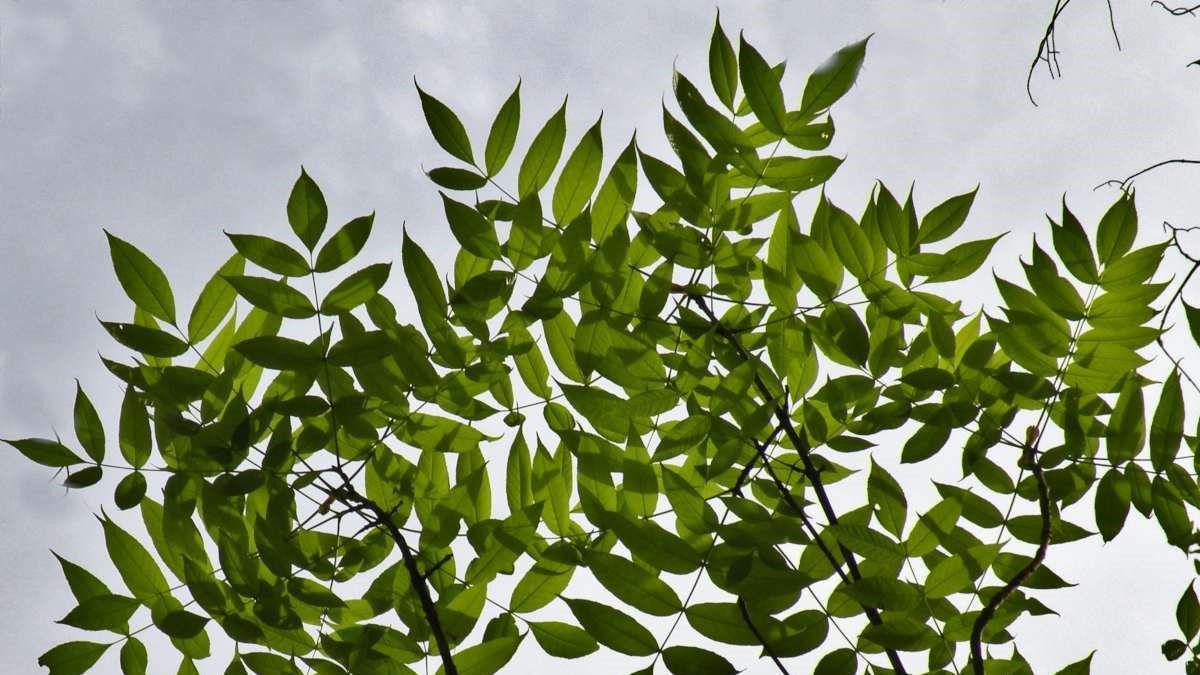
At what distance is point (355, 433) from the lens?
4.75 ft

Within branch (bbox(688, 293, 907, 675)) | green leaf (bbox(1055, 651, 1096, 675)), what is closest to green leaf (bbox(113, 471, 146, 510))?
branch (bbox(688, 293, 907, 675))

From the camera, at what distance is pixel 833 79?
1403 mm

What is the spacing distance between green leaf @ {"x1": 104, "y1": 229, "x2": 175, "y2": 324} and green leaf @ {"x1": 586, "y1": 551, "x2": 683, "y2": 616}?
2.60 ft

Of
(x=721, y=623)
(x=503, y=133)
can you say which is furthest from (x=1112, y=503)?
(x=503, y=133)

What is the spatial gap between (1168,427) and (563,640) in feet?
2.98

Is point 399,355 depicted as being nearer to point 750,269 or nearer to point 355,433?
point 355,433

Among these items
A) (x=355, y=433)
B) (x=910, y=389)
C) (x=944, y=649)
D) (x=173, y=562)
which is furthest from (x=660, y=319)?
(x=173, y=562)

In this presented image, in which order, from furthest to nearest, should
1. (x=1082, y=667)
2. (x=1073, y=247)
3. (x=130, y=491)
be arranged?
(x=130, y=491) → (x=1073, y=247) → (x=1082, y=667)

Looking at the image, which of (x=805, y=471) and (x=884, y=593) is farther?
(x=805, y=471)

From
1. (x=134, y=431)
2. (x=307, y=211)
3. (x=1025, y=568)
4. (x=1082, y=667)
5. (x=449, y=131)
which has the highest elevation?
(x=449, y=131)

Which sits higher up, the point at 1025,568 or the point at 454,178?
the point at 454,178

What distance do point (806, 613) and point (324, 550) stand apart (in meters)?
0.74

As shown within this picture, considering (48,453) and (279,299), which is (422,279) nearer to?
(279,299)

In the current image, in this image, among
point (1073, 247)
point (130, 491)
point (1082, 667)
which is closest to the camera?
point (1082, 667)
